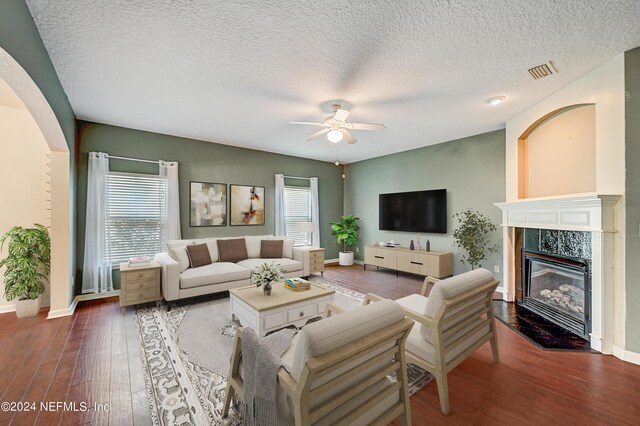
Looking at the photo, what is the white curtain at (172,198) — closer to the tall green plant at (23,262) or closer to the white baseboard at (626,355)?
the tall green plant at (23,262)

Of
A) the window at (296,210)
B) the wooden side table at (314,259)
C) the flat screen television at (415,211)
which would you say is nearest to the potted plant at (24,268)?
the wooden side table at (314,259)

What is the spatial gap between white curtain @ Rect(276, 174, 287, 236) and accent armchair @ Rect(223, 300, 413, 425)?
446 cm

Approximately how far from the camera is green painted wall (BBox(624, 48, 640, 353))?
2.35m

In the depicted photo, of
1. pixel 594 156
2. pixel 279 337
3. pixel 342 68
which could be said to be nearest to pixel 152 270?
pixel 279 337

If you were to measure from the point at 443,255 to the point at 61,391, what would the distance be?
5.19 meters

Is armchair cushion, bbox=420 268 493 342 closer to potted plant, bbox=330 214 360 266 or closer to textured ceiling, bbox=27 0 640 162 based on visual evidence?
textured ceiling, bbox=27 0 640 162

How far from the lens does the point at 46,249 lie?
3.48 m

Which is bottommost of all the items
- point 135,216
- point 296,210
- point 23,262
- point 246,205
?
point 23,262

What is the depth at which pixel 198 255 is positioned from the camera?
4285 millimetres

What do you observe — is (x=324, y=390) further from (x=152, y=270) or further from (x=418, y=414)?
(x=152, y=270)

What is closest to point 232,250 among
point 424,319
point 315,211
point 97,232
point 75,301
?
point 97,232

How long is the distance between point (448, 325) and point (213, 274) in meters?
3.27

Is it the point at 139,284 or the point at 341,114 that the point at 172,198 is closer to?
the point at 139,284

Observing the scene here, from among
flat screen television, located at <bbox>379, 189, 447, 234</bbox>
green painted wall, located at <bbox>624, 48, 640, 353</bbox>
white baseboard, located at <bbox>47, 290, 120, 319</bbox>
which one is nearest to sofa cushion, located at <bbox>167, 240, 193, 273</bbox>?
white baseboard, located at <bbox>47, 290, 120, 319</bbox>
